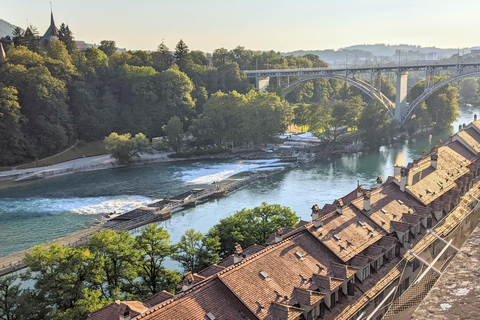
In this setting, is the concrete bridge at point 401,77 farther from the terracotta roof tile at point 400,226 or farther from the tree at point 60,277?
the tree at point 60,277

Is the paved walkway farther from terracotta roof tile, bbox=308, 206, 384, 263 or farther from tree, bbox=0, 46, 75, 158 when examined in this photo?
terracotta roof tile, bbox=308, 206, 384, 263

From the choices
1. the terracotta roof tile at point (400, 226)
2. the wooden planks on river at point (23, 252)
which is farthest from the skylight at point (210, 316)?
the wooden planks on river at point (23, 252)

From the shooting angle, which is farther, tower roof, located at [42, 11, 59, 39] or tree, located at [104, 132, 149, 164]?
tower roof, located at [42, 11, 59, 39]

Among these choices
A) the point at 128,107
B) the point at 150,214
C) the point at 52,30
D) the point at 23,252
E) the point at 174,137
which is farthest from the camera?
the point at 52,30

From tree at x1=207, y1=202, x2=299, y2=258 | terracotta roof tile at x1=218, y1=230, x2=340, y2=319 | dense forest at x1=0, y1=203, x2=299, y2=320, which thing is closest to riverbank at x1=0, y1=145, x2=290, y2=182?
dense forest at x1=0, y1=203, x2=299, y2=320

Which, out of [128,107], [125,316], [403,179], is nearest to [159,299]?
[125,316]

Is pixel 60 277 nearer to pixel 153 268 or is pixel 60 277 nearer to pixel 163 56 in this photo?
pixel 153 268
